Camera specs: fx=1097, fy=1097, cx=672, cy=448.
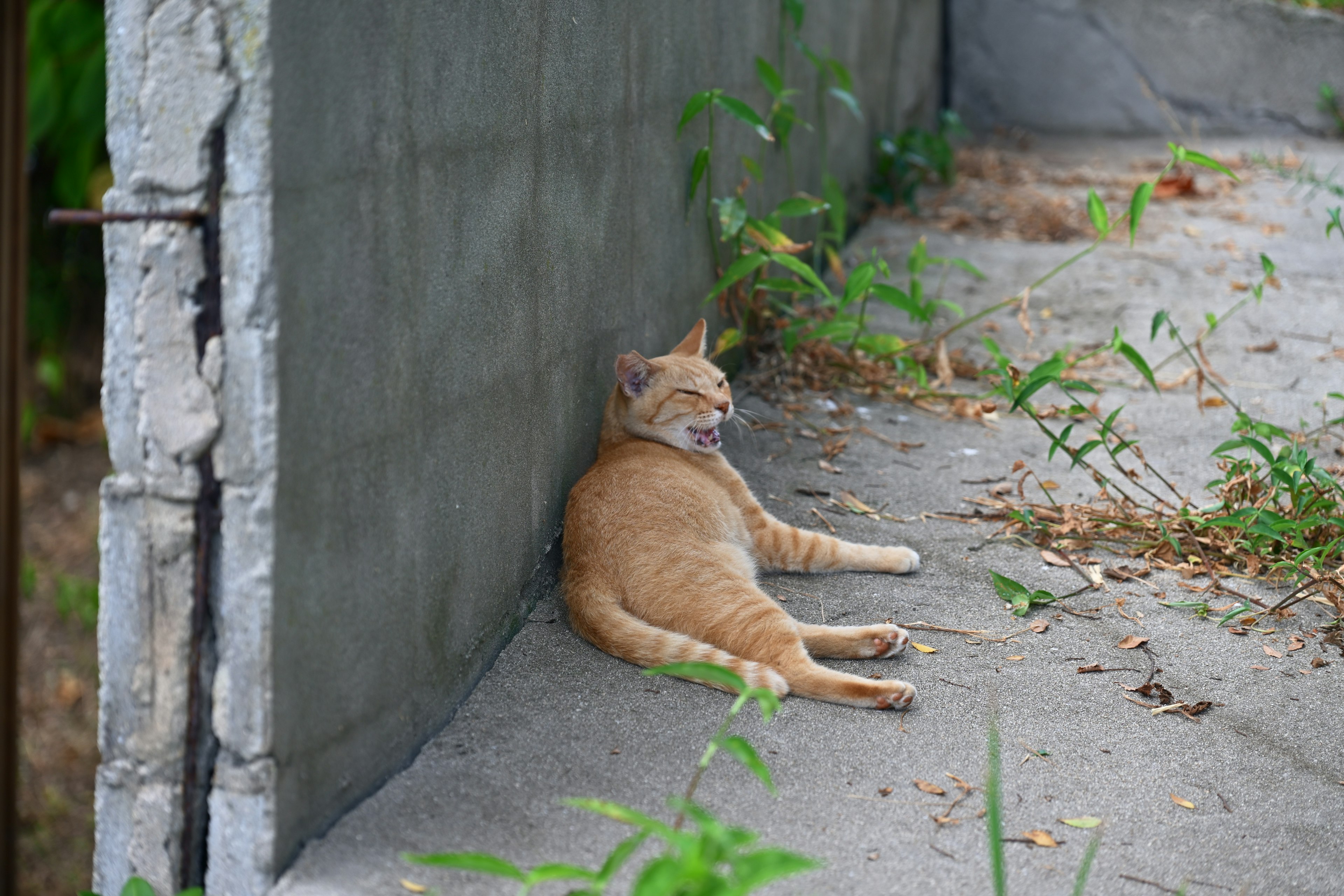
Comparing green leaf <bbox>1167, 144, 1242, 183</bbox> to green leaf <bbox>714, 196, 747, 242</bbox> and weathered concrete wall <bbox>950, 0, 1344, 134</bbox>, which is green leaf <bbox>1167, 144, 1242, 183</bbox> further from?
weathered concrete wall <bbox>950, 0, 1344, 134</bbox>

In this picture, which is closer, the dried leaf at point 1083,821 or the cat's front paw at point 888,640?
the dried leaf at point 1083,821

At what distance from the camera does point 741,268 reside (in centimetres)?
372

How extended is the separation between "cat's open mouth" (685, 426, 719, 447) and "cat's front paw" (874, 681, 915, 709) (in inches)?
39.5

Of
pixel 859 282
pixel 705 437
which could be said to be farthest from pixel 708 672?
pixel 859 282

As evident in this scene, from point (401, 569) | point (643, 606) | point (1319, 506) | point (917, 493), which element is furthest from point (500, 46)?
point (1319, 506)

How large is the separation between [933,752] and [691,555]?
0.74 meters

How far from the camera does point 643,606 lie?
8.48ft

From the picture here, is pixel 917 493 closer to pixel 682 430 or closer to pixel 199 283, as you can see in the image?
pixel 682 430

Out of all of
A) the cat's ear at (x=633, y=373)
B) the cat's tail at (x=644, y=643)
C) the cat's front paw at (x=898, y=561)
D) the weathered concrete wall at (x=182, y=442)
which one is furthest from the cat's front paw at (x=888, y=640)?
the weathered concrete wall at (x=182, y=442)

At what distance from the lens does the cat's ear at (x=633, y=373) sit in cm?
296

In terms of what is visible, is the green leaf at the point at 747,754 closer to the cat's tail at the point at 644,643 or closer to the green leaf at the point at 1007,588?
the cat's tail at the point at 644,643

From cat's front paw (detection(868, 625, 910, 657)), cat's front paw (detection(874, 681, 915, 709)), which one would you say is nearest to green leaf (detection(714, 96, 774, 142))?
cat's front paw (detection(868, 625, 910, 657))

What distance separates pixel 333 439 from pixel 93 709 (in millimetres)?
4039

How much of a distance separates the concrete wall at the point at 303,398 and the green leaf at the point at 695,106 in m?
1.01
